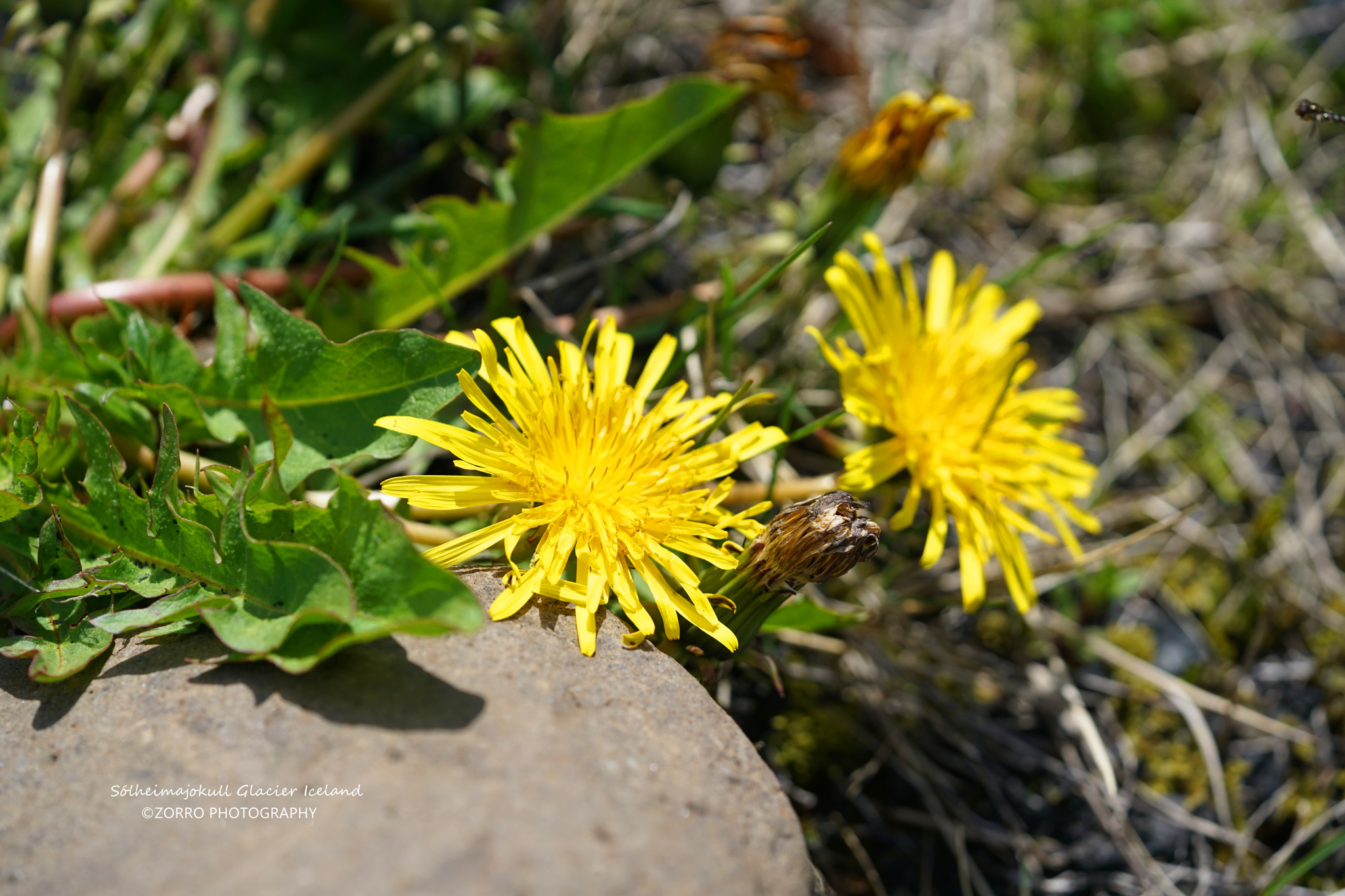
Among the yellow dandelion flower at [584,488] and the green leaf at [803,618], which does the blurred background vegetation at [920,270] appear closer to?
the green leaf at [803,618]

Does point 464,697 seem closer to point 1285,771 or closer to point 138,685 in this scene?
point 138,685

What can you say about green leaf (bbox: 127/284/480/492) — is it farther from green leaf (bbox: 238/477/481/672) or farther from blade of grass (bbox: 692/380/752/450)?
blade of grass (bbox: 692/380/752/450)

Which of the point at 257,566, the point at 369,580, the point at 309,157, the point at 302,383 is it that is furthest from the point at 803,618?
the point at 309,157

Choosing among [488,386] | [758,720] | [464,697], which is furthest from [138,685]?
[758,720]

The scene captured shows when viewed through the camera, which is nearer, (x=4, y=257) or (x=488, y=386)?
(x=488, y=386)

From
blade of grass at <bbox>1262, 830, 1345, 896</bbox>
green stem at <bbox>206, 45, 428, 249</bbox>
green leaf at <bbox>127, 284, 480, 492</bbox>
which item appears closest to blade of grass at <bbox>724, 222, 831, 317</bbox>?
green leaf at <bbox>127, 284, 480, 492</bbox>

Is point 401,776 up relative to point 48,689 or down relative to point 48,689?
up

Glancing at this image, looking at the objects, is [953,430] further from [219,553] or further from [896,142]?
[219,553]
